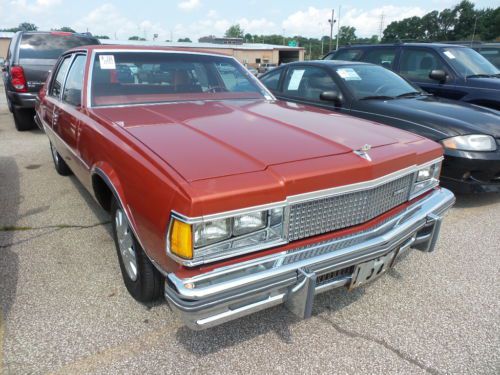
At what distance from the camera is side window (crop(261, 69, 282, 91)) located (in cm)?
568

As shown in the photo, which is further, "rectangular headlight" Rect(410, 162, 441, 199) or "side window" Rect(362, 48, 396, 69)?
"side window" Rect(362, 48, 396, 69)

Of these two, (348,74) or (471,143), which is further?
(348,74)

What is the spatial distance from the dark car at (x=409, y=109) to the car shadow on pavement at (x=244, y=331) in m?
2.26

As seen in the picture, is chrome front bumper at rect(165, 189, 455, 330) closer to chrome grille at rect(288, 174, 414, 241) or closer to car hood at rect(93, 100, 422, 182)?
chrome grille at rect(288, 174, 414, 241)

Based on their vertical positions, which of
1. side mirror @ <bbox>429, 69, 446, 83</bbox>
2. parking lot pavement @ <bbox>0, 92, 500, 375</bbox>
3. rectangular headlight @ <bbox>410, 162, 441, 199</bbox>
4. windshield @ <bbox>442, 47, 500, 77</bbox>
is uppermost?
windshield @ <bbox>442, 47, 500, 77</bbox>

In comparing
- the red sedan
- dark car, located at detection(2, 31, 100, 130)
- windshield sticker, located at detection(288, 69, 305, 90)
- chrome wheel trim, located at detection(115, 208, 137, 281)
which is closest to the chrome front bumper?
the red sedan

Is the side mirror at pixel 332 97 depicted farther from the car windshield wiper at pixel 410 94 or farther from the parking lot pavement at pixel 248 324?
the parking lot pavement at pixel 248 324

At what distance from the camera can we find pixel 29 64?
6707 millimetres

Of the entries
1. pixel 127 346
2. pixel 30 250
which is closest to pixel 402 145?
pixel 127 346

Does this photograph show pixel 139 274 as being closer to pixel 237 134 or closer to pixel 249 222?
pixel 249 222

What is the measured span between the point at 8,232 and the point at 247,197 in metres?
2.75

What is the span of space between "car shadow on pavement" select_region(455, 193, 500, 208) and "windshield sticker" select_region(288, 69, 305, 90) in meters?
2.51

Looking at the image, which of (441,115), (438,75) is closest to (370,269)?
(441,115)

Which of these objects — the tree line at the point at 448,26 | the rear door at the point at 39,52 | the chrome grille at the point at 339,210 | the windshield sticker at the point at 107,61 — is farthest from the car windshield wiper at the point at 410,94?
the tree line at the point at 448,26
